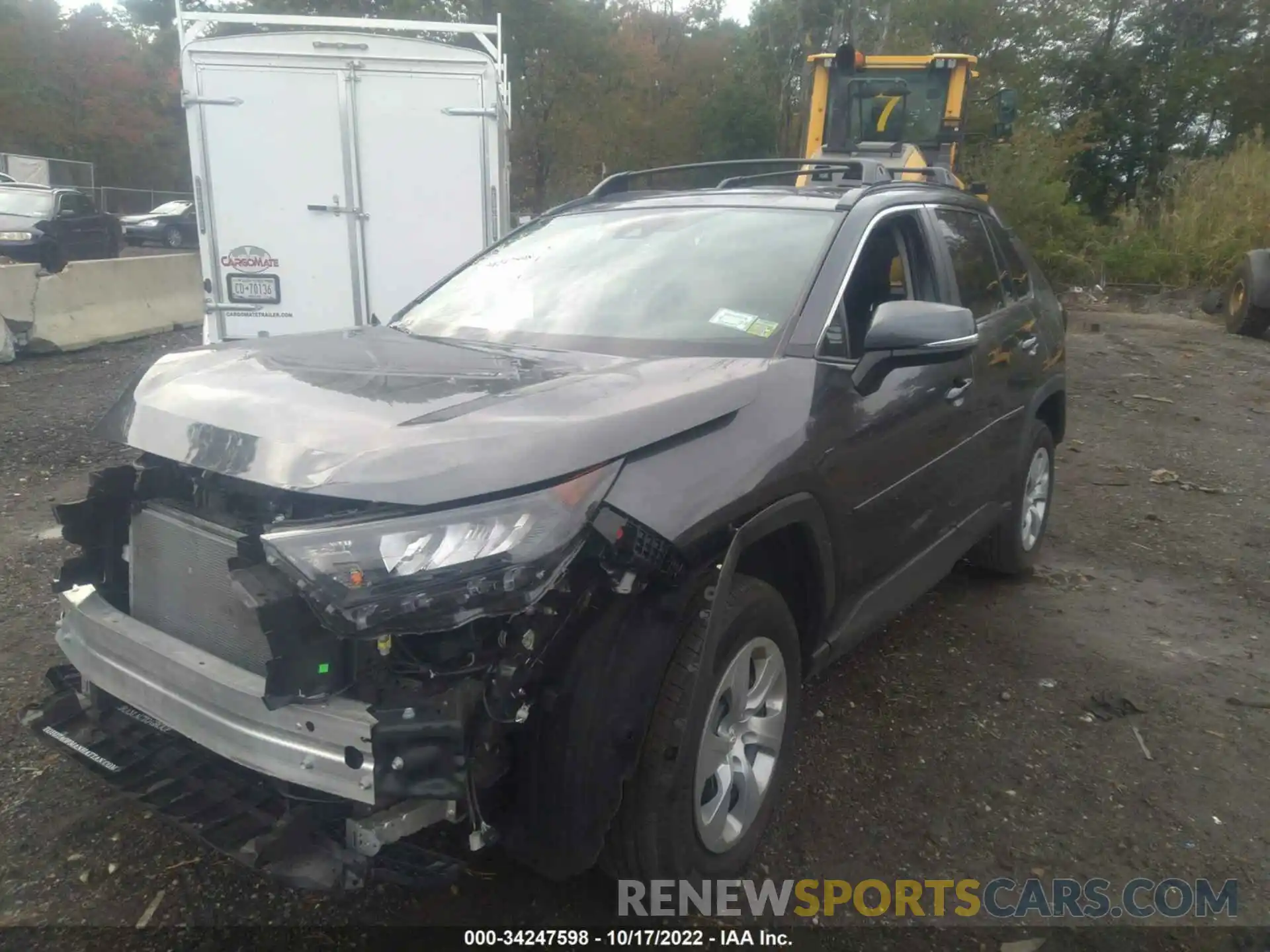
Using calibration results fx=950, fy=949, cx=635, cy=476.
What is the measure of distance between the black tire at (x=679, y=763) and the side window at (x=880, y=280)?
93cm

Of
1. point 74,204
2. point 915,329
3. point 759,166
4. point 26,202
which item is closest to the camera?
point 915,329

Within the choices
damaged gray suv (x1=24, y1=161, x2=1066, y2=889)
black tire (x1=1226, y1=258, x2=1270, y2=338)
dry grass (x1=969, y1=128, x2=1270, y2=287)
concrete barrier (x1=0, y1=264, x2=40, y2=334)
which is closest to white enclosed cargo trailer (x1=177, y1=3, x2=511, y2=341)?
concrete barrier (x1=0, y1=264, x2=40, y2=334)

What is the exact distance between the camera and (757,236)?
3332 mm

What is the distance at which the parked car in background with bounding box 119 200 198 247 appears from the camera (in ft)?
84.8

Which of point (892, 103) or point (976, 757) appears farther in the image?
point (892, 103)

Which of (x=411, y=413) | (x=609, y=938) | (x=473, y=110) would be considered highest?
(x=473, y=110)

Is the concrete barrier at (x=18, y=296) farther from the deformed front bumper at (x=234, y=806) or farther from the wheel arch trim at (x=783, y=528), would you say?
the wheel arch trim at (x=783, y=528)

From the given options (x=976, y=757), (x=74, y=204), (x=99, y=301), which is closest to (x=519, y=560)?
(x=976, y=757)

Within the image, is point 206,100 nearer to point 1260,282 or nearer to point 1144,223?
point 1260,282

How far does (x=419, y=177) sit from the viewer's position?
290 inches

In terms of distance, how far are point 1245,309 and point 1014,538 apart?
1094 centimetres

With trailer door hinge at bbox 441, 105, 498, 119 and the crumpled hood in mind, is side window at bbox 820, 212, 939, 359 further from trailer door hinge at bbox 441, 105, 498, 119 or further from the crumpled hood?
trailer door hinge at bbox 441, 105, 498, 119

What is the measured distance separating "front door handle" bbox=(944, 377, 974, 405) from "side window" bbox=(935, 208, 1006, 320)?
1.14ft

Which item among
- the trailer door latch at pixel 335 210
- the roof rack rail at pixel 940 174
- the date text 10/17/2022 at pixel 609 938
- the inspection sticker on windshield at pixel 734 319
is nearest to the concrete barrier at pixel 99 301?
the trailer door latch at pixel 335 210
